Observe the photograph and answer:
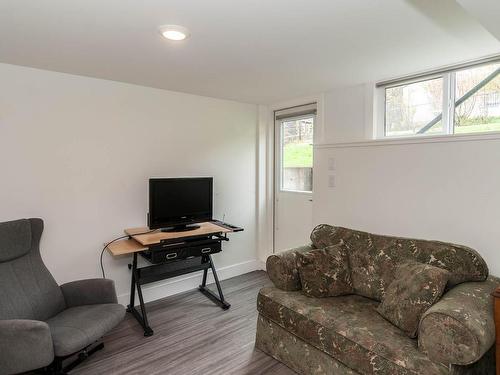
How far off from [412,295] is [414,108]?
1.76m

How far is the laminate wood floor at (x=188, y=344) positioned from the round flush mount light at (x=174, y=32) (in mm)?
2322

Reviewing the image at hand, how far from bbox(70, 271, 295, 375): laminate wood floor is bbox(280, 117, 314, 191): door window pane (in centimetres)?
156

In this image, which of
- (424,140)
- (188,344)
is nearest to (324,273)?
(188,344)

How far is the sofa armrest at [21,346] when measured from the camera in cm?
175

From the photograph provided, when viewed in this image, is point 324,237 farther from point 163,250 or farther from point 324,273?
point 163,250

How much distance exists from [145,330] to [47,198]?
146cm

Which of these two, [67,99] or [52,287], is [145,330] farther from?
[67,99]

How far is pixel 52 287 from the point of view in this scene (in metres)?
2.41

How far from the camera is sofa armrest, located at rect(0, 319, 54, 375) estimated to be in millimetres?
1755

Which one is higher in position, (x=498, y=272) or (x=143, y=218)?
(x=143, y=218)

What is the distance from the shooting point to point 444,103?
2.60 metres

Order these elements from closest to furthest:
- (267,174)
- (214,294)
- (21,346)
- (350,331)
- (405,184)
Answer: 1. (21,346)
2. (350,331)
3. (405,184)
4. (214,294)
5. (267,174)

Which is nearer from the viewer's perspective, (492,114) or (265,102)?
(492,114)

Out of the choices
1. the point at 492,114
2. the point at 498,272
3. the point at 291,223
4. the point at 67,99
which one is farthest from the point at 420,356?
the point at 67,99
